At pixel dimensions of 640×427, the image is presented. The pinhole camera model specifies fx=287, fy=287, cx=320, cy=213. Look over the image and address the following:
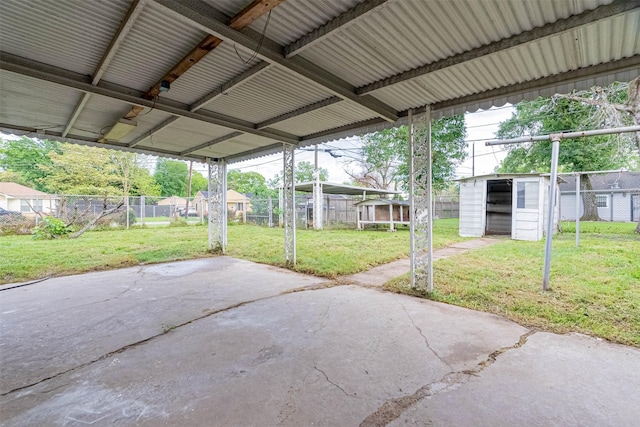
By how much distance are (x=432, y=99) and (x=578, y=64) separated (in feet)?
4.79

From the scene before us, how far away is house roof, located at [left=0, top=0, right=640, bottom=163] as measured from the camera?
2125 mm

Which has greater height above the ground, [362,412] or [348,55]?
[348,55]

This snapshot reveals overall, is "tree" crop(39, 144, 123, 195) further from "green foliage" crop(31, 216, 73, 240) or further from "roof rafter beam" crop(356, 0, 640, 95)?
"roof rafter beam" crop(356, 0, 640, 95)

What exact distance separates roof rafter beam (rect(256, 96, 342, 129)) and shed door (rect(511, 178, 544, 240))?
8210 mm

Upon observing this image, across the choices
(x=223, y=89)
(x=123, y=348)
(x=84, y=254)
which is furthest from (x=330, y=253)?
(x=84, y=254)

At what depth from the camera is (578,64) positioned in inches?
110

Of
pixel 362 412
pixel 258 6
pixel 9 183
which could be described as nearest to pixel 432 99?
pixel 258 6

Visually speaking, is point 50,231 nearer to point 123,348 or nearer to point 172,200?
point 172,200

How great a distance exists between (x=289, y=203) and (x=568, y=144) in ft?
45.8

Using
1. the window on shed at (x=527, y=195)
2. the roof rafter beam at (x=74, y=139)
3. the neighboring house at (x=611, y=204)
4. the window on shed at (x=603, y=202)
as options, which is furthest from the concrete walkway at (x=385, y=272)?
the window on shed at (x=603, y=202)

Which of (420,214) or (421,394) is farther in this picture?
(420,214)

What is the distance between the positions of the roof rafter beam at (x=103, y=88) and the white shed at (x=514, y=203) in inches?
334

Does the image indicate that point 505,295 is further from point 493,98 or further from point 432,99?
point 432,99

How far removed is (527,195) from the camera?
914cm
